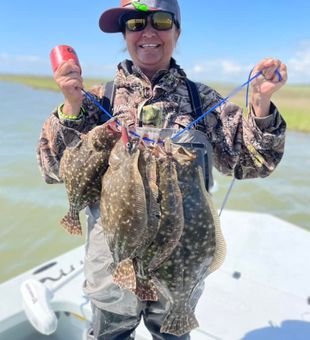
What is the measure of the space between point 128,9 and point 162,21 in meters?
0.26

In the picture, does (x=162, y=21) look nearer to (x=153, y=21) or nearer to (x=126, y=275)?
(x=153, y=21)

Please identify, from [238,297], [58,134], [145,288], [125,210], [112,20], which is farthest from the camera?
[238,297]

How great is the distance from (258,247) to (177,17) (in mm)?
3652

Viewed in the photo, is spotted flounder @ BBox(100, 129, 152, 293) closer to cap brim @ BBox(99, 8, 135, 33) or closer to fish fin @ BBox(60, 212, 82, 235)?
fish fin @ BBox(60, 212, 82, 235)

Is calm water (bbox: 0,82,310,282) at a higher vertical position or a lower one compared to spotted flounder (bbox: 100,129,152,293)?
lower

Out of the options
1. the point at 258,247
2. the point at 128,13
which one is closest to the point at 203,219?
the point at 128,13

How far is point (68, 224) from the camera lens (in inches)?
101

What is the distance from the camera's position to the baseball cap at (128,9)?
8.50ft

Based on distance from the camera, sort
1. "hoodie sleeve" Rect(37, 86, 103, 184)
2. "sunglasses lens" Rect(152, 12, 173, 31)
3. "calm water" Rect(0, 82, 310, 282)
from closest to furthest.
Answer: "hoodie sleeve" Rect(37, 86, 103, 184) → "sunglasses lens" Rect(152, 12, 173, 31) → "calm water" Rect(0, 82, 310, 282)

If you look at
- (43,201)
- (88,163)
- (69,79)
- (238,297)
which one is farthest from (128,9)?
(43,201)

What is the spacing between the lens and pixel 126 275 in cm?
213

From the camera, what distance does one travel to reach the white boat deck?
3.80 m

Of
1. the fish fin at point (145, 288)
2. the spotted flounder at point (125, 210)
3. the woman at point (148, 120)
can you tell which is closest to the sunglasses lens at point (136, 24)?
the woman at point (148, 120)

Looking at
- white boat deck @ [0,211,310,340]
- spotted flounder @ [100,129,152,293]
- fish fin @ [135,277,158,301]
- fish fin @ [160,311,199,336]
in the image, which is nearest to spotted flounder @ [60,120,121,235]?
spotted flounder @ [100,129,152,293]
